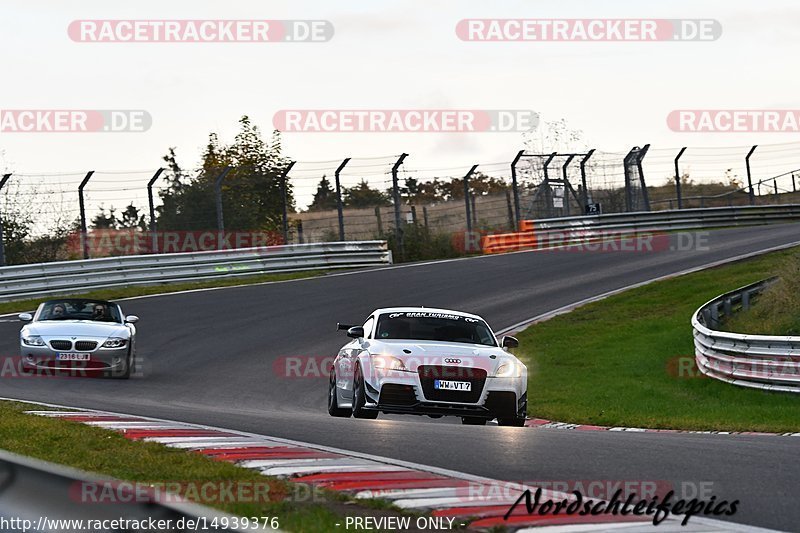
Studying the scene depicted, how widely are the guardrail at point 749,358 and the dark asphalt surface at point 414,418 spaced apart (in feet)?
8.90

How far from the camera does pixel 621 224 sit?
38.1 meters

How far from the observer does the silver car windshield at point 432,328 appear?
13.3m

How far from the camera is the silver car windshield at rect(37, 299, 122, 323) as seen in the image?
1833 cm

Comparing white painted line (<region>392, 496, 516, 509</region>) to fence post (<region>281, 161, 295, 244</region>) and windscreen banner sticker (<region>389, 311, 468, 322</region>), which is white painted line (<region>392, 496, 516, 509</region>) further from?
fence post (<region>281, 161, 295, 244</region>)

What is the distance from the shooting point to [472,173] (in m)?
34.1

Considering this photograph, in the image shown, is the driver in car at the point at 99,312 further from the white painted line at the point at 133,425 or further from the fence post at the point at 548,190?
the fence post at the point at 548,190

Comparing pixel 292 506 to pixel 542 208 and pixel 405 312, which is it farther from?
pixel 542 208

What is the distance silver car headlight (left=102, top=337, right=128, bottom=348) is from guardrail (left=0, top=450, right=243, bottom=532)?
13.7 metres

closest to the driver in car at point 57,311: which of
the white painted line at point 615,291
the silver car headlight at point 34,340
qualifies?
the silver car headlight at point 34,340

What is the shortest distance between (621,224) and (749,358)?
2283 cm

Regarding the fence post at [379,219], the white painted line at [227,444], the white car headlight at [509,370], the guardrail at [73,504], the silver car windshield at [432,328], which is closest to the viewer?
the guardrail at [73,504]

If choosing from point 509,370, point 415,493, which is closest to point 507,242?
point 509,370

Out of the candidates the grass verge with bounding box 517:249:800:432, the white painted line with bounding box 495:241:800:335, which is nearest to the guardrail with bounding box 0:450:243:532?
the grass verge with bounding box 517:249:800:432

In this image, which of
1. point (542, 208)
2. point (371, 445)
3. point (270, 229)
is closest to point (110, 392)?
point (371, 445)
